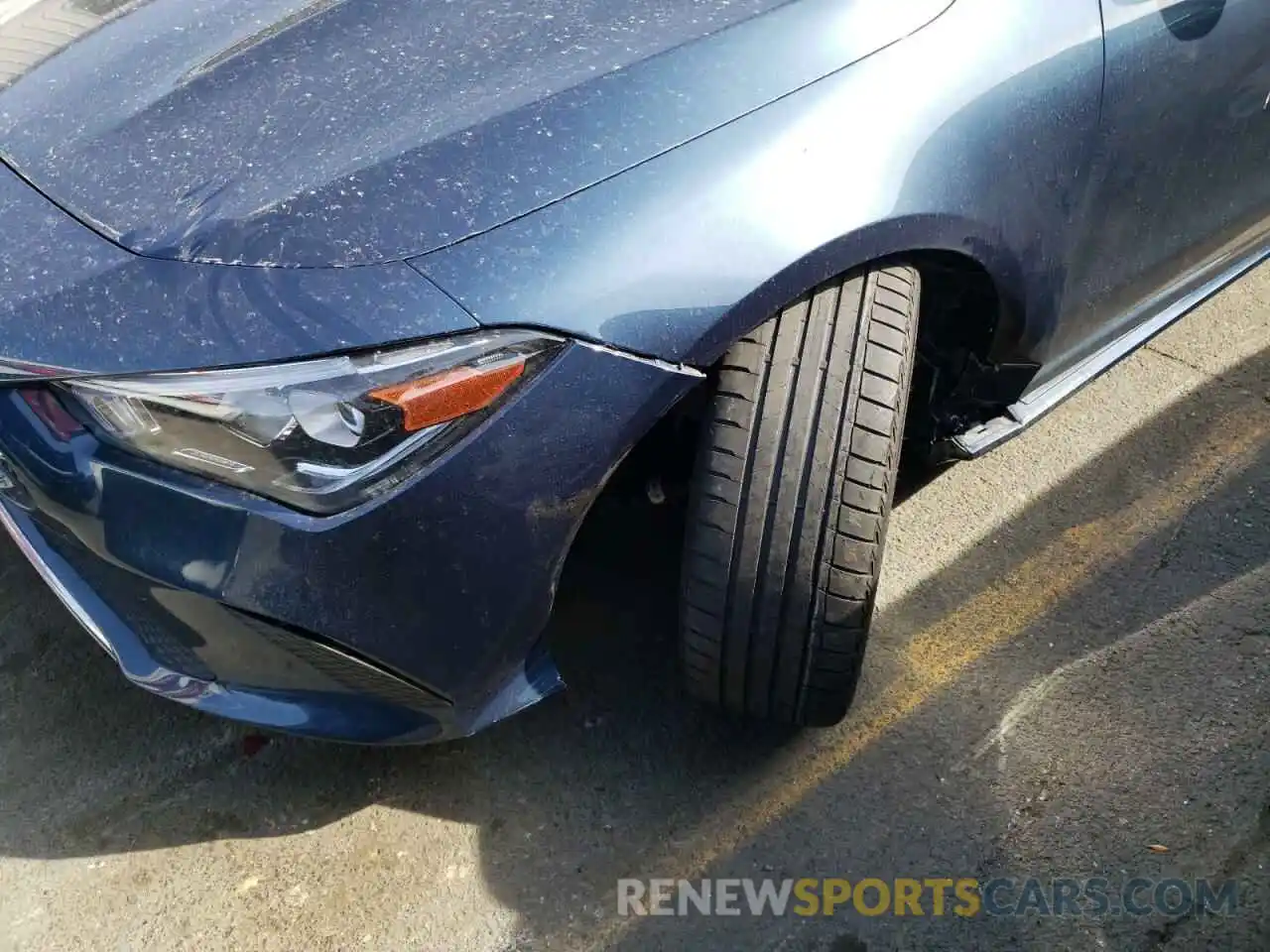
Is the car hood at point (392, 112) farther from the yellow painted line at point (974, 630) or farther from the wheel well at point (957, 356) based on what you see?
the yellow painted line at point (974, 630)

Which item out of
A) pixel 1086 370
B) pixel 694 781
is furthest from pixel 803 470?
pixel 1086 370

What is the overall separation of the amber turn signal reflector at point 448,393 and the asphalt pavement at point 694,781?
2.30 feet

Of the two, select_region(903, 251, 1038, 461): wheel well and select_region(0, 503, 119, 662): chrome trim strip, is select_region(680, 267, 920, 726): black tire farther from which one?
select_region(0, 503, 119, 662): chrome trim strip

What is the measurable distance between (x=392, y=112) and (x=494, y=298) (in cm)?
40

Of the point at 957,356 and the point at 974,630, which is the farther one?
the point at 974,630

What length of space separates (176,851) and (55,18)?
1.67 m

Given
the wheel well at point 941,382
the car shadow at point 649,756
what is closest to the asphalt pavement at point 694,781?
the car shadow at point 649,756

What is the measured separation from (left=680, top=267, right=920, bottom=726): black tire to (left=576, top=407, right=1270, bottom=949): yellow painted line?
1.08ft

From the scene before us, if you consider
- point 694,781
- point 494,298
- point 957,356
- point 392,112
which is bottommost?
point 694,781

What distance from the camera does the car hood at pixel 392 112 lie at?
4.77ft

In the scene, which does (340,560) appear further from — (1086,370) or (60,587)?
(1086,370)

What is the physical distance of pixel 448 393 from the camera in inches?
54.7

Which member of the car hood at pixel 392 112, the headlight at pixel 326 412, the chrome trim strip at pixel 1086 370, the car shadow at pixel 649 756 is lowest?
the car shadow at pixel 649 756

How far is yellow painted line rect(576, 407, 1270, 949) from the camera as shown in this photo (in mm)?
1858
